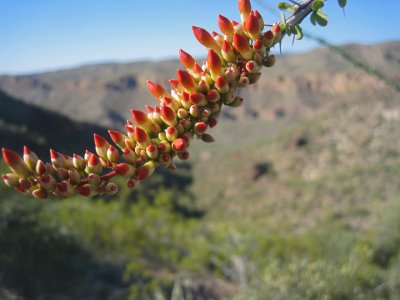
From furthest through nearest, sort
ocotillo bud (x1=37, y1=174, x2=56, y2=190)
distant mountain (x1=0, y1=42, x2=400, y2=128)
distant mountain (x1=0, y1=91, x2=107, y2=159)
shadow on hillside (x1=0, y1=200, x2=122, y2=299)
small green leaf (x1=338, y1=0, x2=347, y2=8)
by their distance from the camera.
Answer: distant mountain (x1=0, y1=42, x2=400, y2=128)
distant mountain (x1=0, y1=91, x2=107, y2=159)
shadow on hillside (x1=0, y1=200, x2=122, y2=299)
small green leaf (x1=338, y1=0, x2=347, y2=8)
ocotillo bud (x1=37, y1=174, x2=56, y2=190)

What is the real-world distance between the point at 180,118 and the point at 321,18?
70cm

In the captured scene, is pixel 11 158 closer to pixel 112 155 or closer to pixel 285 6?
pixel 112 155

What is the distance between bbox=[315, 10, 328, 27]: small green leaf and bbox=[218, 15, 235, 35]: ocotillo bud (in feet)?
1.25

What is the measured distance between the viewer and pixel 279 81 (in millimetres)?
85625

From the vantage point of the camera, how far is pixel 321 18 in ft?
4.75

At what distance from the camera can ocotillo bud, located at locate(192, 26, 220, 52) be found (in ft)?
4.32

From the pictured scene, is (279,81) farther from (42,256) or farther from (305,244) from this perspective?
(42,256)

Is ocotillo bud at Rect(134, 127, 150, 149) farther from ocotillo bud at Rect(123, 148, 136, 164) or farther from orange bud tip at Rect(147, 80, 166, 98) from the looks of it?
orange bud tip at Rect(147, 80, 166, 98)

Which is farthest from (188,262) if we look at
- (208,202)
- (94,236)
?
(208,202)

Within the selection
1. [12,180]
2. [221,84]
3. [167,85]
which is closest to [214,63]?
[221,84]

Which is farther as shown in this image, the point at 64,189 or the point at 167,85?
the point at 167,85

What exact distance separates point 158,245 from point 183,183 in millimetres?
37282

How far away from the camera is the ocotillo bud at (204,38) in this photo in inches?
51.9

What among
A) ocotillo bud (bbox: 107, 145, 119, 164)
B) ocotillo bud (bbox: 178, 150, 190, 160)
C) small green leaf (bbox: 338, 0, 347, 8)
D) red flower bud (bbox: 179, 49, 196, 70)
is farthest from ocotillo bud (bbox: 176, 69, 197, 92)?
small green leaf (bbox: 338, 0, 347, 8)
